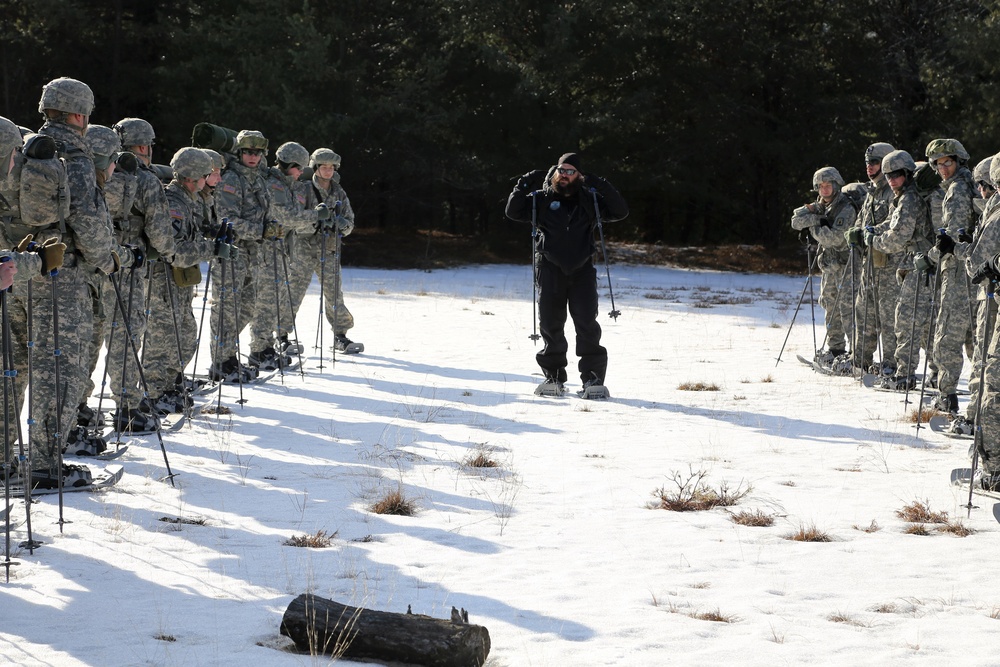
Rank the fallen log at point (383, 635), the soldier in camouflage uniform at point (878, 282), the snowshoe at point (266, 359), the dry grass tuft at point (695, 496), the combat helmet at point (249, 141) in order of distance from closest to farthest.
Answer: the fallen log at point (383, 635), the dry grass tuft at point (695, 496), the combat helmet at point (249, 141), the soldier in camouflage uniform at point (878, 282), the snowshoe at point (266, 359)

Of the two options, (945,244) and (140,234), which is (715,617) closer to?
(945,244)

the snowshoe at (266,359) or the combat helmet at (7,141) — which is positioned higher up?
Result: the combat helmet at (7,141)

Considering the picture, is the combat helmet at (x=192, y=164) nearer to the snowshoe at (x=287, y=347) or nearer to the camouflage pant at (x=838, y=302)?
the snowshoe at (x=287, y=347)

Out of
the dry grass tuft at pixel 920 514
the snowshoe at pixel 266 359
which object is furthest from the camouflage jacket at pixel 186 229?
the dry grass tuft at pixel 920 514

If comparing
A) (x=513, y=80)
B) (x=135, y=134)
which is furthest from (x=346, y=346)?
(x=513, y=80)

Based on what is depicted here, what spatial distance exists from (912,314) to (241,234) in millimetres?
6732

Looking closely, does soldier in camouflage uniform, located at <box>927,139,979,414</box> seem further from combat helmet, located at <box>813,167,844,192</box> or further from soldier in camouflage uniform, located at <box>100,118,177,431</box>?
soldier in camouflage uniform, located at <box>100,118,177,431</box>

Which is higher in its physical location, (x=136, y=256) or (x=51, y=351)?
(x=136, y=256)

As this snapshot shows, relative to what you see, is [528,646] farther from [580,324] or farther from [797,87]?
[797,87]

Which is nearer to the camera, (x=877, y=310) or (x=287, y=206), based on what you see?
(x=877, y=310)

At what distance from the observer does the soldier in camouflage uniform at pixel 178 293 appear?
34.1ft

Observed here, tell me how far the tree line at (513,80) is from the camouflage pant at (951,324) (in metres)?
20.7

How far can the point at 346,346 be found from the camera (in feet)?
50.8

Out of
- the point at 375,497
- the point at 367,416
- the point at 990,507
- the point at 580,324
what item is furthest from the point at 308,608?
the point at 580,324
